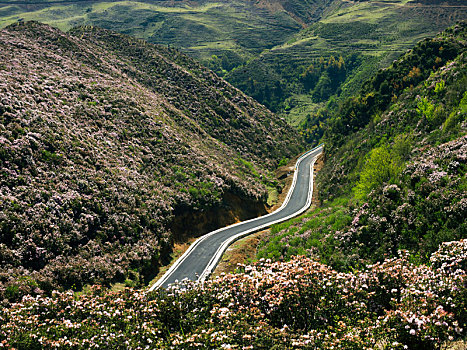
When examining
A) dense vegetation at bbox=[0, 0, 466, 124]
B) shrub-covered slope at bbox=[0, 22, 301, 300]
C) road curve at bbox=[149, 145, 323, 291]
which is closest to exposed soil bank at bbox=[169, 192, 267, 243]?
shrub-covered slope at bbox=[0, 22, 301, 300]

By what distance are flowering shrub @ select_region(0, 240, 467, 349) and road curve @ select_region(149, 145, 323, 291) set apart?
17.1ft

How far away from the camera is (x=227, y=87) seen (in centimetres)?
7738

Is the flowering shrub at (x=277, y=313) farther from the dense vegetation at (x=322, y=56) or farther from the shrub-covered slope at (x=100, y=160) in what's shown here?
the dense vegetation at (x=322, y=56)

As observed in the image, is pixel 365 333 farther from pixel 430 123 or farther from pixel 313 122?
pixel 313 122

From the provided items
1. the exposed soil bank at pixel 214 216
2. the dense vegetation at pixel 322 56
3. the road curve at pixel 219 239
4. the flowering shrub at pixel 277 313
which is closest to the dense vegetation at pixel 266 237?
the flowering shrub at pixel 277 313

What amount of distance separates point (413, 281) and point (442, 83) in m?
33.7

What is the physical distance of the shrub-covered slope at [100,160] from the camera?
20516 mm

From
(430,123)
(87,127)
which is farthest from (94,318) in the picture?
(430,123)

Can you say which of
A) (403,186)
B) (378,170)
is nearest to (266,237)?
(378,170)

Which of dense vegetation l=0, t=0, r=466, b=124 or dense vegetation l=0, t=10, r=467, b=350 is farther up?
dense vegetation l=0, t=0, r=466, b=124

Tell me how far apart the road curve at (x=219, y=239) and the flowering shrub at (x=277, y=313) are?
5198 mm

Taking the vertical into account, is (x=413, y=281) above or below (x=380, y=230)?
above

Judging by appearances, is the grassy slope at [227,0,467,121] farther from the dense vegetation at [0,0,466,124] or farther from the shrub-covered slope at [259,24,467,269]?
the shrub-covered slope at [259,24,467,269]

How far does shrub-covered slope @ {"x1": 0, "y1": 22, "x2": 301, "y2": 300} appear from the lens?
2052cm
